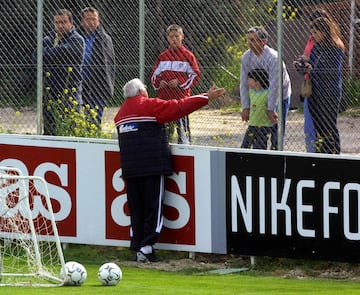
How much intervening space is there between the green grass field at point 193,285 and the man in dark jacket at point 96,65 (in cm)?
218

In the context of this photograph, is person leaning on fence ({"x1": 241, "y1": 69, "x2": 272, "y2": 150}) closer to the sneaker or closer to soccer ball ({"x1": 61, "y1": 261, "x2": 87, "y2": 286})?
the sneaker

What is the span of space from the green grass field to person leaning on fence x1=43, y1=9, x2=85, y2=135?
215cm

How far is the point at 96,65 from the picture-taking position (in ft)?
47.4

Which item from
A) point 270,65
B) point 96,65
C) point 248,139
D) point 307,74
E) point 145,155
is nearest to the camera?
point 145,155

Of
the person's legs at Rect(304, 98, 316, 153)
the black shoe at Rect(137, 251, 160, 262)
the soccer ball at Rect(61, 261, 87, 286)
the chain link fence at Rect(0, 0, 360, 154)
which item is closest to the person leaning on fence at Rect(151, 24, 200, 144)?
the chain link fence at Rect(0, 0, 360, 154)

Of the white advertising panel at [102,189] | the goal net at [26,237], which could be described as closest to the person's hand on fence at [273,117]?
the white advertising panel at [102,189]

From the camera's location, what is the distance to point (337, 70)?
13.0 m

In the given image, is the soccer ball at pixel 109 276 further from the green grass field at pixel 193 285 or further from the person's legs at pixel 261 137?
the person's legs at pixel 261 137

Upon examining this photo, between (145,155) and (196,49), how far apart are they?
152cm

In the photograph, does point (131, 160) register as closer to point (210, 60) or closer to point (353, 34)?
point (210, 60)

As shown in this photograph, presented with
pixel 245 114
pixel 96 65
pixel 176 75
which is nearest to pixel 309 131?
pixel 245 114

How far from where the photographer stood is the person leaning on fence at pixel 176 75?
549 inches

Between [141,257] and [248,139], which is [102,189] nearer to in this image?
[141,257]

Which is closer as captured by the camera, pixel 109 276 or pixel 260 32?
pixel 109 276
